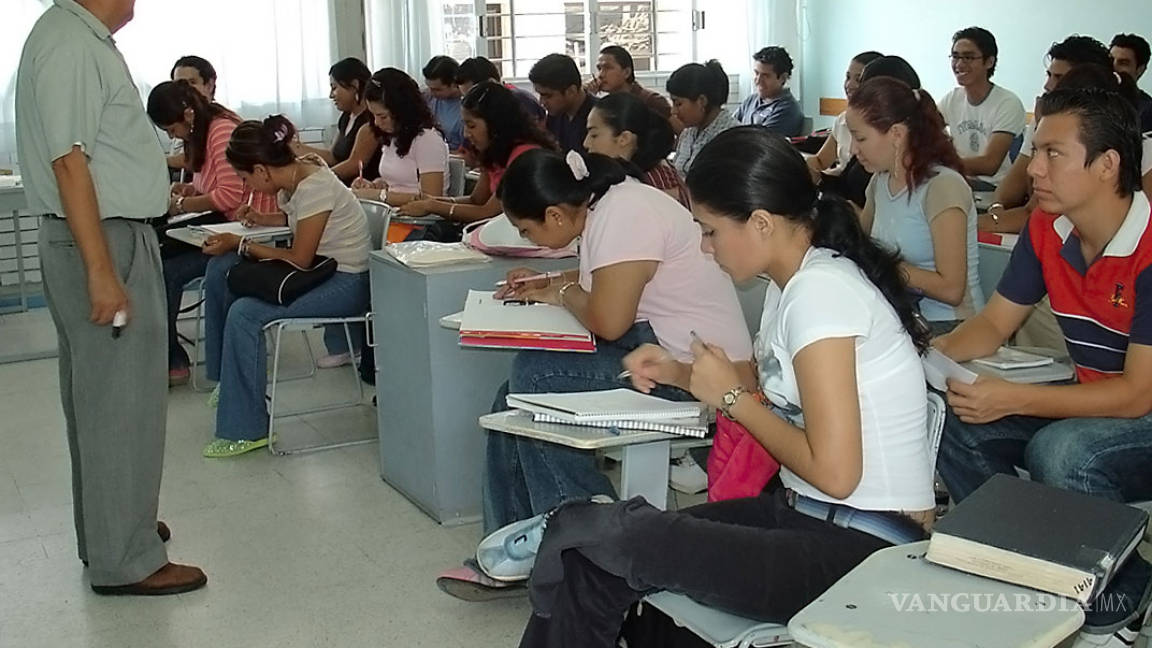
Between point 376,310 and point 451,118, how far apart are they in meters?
2.99

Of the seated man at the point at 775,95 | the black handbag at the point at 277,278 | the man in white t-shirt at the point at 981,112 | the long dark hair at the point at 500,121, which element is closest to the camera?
the black handbag at the point at 277,278

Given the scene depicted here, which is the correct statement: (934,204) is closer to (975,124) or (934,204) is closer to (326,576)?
(326,576)

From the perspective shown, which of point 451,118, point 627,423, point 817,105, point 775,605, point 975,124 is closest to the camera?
point 775,605

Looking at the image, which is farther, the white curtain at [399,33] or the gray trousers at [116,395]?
the white curtain at [399,33]

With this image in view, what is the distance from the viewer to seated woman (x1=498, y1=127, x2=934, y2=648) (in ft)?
5.71

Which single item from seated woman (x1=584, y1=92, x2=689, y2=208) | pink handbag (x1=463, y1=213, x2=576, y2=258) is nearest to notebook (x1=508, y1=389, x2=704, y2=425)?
pink handbag (x1=463, y1=213, x2=576, y2=258)

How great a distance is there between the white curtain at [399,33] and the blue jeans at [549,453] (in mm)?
4690

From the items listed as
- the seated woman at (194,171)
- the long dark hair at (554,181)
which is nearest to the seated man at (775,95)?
the seated woman at (194,171)

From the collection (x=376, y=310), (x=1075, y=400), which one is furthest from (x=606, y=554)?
(x=376, y=310)

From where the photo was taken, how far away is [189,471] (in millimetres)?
3836

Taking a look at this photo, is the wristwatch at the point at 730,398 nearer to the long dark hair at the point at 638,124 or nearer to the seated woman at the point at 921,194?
the seated woman at the point at 921,194

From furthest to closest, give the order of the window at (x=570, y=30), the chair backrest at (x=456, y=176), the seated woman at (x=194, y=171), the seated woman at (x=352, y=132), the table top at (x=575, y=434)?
the window at (x=570, y=30)
the seated woman at (x=352, y=132)
the chair backrest at (x=456, y=176)
the seated woman at (x=194, y=171)
the table top at (x=575, y=434)

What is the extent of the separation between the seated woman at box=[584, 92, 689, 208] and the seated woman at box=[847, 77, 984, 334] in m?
0.64

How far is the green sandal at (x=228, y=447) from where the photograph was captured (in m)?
3.96
